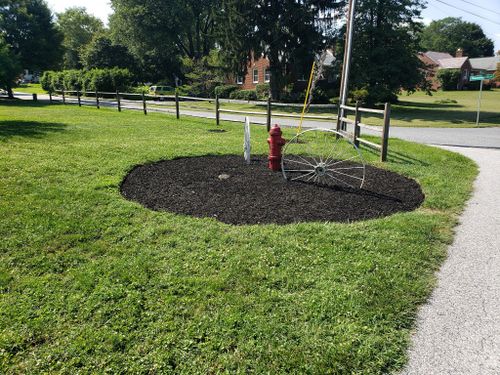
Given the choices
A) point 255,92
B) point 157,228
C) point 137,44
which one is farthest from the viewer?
point 137,44

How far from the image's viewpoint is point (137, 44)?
44.5 m

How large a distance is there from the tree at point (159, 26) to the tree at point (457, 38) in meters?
62.9

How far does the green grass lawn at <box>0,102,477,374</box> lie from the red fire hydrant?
2.93m

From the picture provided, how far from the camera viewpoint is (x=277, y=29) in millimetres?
27484

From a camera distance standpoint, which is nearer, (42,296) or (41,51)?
(42,296)

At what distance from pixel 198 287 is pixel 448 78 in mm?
63711

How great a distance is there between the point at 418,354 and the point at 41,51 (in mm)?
46453

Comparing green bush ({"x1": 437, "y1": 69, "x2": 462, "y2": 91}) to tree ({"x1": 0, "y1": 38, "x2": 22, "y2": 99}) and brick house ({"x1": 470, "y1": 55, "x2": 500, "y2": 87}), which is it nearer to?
brick house ({"x1": 470, "y1": 55, "x2": 500, "y2": 87})

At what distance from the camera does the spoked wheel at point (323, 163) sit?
23.2ft

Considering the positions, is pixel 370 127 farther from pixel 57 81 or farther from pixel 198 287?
pixel 57 81

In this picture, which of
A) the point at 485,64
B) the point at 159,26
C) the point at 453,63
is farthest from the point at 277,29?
the point at 485,64

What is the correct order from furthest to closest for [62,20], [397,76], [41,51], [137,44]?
[62,20]
[137,44]
[41,51]
[397,76]

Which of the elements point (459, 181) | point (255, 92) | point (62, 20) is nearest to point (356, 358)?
point (459, 181)

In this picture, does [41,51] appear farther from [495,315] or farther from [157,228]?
[495,315]
